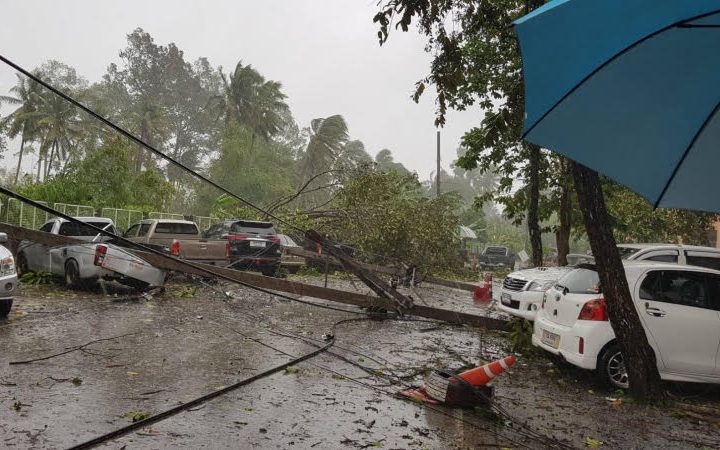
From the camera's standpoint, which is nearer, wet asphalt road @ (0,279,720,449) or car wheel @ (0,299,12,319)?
wet asphalt road @ (0,279,720,449)

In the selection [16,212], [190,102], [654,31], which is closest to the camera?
[654,31]

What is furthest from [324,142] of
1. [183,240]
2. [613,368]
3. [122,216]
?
[613,368]

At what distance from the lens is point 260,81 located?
53.4m

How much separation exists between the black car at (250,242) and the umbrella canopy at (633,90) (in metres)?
14.4

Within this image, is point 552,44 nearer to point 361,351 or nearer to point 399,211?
point 361,351

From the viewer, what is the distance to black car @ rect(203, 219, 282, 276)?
57.7 ft

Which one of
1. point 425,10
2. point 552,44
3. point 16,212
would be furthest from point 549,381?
point 16,212

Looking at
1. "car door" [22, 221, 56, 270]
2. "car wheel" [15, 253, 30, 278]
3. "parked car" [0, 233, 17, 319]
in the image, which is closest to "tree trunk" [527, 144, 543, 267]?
"parked car" [0, 233, 17, 319]

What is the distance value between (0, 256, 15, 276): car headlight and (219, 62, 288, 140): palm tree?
45.8 meters

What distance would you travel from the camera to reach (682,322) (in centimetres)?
684

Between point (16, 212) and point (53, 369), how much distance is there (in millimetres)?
19436

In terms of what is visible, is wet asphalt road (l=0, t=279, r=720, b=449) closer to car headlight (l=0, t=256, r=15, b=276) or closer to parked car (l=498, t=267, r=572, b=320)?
car headlight (l=0, t=256, r=15, b=276)

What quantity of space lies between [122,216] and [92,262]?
14.8 m

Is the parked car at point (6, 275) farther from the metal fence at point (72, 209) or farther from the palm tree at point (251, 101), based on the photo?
the palm tree at point (251, 101)
